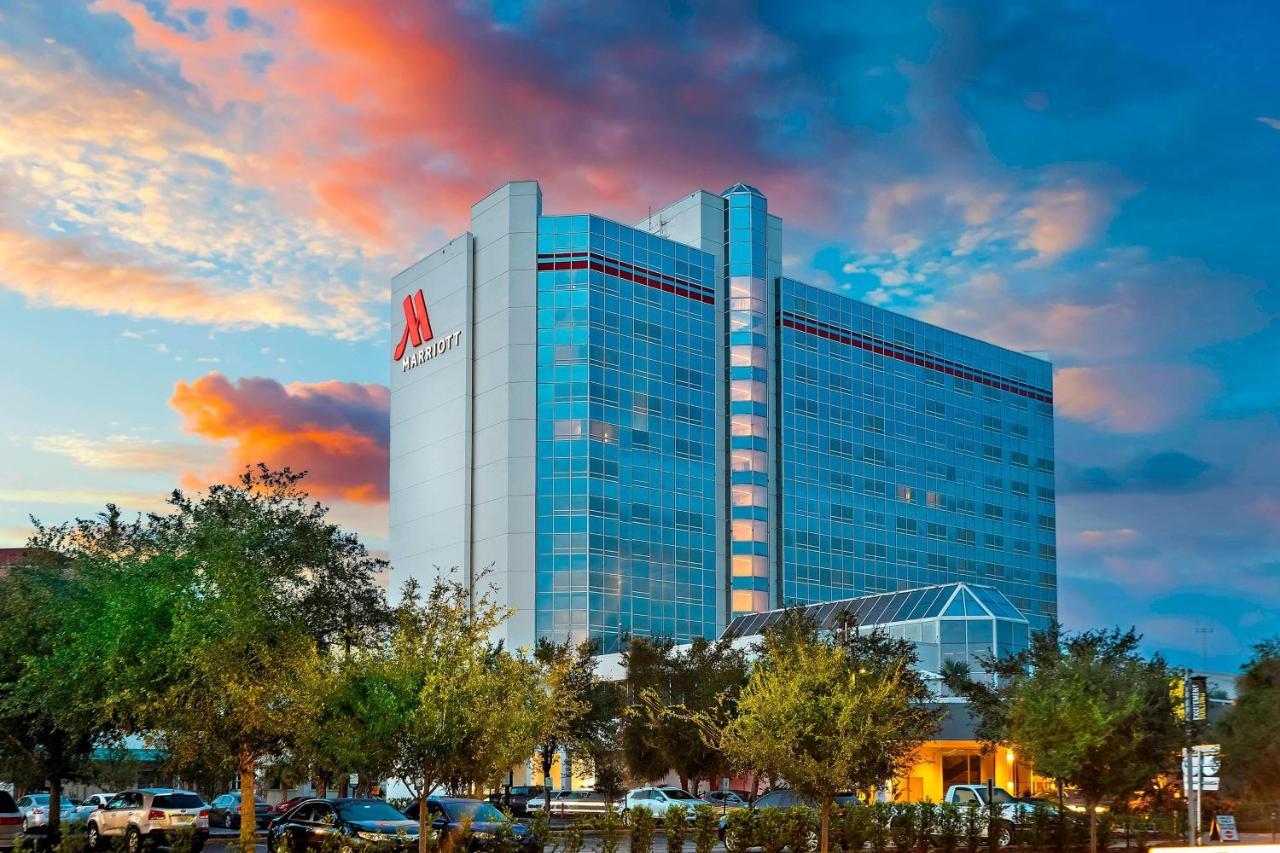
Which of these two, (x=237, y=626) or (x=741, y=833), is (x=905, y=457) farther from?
(x=237, y=626)

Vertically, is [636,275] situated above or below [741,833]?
above

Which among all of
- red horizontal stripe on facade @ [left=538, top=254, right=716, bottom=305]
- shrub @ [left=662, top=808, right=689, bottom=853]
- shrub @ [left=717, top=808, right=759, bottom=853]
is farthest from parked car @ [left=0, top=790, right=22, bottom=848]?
red horizontal stripe on facade @ [left=538, top=254, right=716, bottom=305]

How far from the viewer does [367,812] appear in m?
38.1

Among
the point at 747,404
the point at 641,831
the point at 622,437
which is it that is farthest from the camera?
the point at 747,404

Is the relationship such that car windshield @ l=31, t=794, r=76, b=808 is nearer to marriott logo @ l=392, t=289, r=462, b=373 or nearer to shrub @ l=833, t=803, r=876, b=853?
shrub @ l=833, t=803, r=876, b=853

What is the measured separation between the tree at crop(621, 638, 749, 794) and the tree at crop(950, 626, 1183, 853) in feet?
74.2

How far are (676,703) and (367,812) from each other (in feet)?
103

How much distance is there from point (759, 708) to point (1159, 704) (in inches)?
501

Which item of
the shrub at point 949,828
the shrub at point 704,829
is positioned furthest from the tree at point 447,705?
the shrub at point 949,828

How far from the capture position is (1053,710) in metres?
37.1

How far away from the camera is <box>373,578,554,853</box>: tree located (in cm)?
2680

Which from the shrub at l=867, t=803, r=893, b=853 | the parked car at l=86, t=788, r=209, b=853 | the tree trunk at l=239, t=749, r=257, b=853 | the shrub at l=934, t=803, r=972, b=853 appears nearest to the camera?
the tree trunk at l=239, t=749, r=257, b=853

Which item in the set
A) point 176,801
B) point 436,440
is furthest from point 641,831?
point 436,440

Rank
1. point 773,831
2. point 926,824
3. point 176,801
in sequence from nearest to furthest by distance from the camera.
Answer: point 773,831, point 926,824, point 176,801
